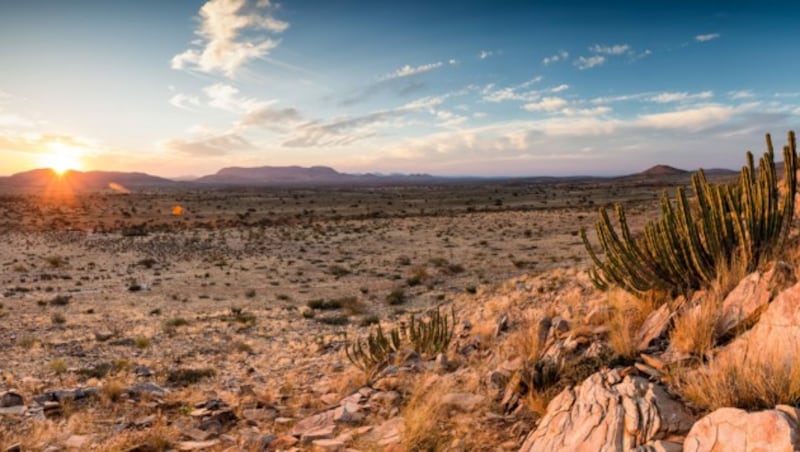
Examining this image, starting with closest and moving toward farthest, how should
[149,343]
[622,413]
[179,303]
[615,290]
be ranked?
[622,413] < [615,290] < [149,343] < [179,303]

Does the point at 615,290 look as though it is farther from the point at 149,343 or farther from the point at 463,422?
the point at 149,343

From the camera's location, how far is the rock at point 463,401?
5588mm

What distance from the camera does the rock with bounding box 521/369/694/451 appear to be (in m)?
3.73

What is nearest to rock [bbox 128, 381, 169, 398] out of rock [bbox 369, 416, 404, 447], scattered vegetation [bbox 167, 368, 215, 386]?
scattered vegetation [bbox 167, 368, 215, 386]

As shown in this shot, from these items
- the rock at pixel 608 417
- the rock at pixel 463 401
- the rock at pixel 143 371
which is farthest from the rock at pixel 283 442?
the rock at pixel 143 371

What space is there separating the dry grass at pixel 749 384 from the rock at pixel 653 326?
1389 millimetres

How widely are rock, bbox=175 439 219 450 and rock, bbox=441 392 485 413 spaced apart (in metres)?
2.96

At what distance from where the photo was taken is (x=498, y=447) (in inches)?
183

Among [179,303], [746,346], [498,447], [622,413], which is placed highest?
[746,346]

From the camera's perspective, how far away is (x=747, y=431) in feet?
10.6

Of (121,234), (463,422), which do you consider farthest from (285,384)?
(121,234)

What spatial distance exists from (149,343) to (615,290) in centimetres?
1078

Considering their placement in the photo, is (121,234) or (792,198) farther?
(121,234)

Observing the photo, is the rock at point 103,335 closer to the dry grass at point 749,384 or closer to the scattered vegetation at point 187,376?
the scattered vegetation at point 187,376
